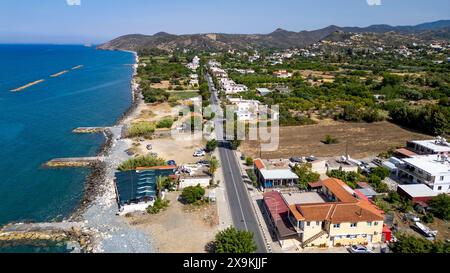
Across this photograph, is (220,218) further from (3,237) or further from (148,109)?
(148,109)

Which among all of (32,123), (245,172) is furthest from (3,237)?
(32,123)

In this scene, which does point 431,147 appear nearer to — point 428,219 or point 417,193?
point 417,193

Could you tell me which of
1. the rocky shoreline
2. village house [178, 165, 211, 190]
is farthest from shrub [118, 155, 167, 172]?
village house [178, 165, 211, 190]

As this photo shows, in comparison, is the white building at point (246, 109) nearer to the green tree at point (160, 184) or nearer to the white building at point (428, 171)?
the green tree at point (160, 184)

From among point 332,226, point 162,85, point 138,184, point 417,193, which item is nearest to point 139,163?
point 138,184

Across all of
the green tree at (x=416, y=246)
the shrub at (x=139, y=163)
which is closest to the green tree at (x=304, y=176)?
the green tree at (x=416, y=246)

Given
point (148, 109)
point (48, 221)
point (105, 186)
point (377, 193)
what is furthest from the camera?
point (148, 109)
